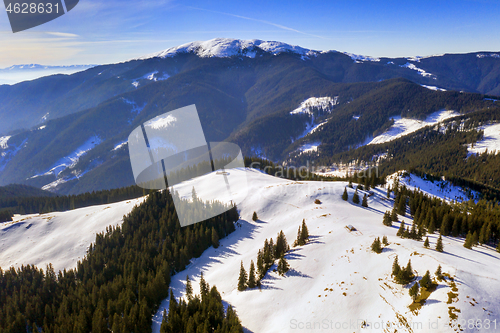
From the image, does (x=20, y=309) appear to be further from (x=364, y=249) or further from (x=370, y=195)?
(x=370, y=195)

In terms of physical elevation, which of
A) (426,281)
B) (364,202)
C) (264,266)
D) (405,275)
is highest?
(426,281)

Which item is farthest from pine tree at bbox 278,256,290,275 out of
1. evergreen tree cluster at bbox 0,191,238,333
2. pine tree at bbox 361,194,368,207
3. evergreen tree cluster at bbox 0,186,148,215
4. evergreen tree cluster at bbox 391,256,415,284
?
evergreen tree cluster at bbox 0,186,148,215

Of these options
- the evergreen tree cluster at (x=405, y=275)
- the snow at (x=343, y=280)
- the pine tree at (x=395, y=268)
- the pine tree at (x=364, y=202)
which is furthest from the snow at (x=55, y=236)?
the pine tree at (x=364, y=202)

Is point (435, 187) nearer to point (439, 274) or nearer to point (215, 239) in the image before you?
point (439, 274)

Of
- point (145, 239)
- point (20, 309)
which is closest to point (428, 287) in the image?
point (145, 239)

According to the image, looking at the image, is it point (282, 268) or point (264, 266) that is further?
point (264, 266)

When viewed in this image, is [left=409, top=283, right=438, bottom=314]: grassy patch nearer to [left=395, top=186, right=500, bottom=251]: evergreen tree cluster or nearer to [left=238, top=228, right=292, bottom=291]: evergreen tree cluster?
[left=238, top=228, right=292, bottom=291]: evergreen tree cluster

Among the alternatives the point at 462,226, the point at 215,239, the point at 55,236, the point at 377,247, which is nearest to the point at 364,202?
the point at 462,226
